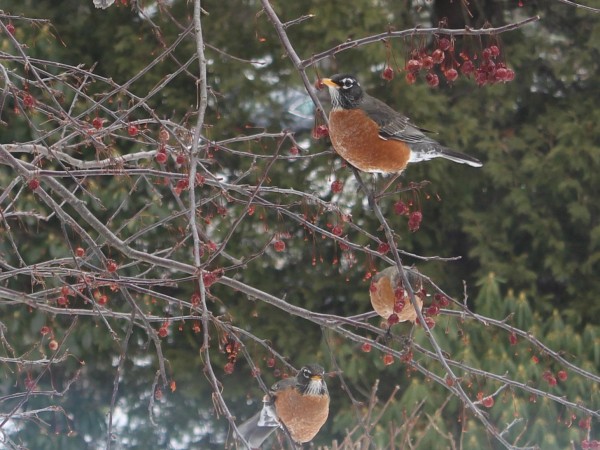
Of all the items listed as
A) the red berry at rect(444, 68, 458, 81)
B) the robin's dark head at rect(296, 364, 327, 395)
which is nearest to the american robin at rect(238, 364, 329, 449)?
the robin's dark head at rect(296, 364, 327, 395)


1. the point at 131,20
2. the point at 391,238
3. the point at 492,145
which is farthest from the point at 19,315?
the point at 391,238

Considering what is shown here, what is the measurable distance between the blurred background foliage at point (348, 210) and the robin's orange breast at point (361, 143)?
7.15 feet

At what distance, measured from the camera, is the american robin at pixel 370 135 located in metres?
2.15

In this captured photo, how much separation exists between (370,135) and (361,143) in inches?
1.6

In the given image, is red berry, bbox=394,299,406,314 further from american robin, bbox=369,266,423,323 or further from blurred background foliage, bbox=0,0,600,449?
blurred background foliage, bbox=0,0,600,449

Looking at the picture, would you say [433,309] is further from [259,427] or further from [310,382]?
[259,427]

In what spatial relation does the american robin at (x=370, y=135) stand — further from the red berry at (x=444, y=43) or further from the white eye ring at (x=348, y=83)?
the red berry at (x=444, y=43)

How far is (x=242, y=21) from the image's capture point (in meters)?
4.84

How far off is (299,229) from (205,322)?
11.3 ft

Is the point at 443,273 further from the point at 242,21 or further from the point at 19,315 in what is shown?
the point at 19,315

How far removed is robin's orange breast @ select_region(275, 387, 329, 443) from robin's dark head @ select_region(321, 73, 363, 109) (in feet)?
3.38

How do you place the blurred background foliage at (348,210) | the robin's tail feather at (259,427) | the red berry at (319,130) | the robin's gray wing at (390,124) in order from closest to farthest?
the red berry at (319,130) → the robin's gray wing at (390,124) → the robin's tail feather at (259,427) → the blurred background foliage at (348,210)

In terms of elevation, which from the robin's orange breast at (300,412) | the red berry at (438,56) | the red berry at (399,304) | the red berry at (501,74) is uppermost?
the red berry at (438,56)

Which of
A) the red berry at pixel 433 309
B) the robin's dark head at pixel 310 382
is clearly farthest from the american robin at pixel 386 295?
the robin's dark head at pixel 310 382
